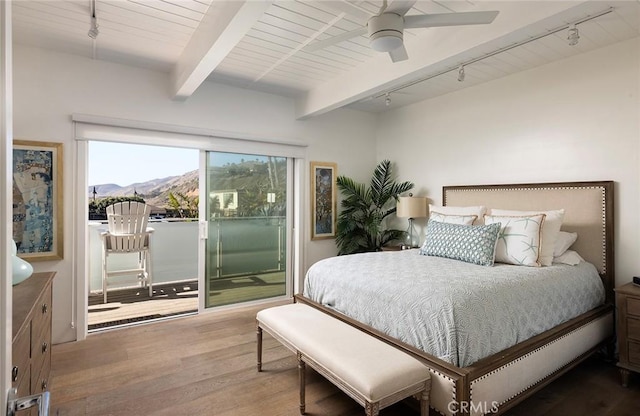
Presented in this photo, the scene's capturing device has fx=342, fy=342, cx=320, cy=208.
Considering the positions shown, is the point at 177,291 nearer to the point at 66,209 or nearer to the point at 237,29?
the point at 66,209

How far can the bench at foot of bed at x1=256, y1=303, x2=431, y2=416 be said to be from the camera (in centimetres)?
163

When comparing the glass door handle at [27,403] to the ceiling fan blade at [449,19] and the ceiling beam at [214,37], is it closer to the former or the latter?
the ceiling beam at [214,37]

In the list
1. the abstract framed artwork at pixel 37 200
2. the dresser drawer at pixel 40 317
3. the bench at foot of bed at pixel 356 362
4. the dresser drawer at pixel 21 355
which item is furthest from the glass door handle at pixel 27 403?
the abstract framed artwork at pixel 37 200

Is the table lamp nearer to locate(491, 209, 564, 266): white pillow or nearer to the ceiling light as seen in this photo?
locate(491, 209, 564, 266): white pillow

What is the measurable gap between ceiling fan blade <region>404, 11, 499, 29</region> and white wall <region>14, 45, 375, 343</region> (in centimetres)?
256

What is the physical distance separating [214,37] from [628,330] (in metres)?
3.57

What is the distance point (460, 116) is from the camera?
13.3 ft

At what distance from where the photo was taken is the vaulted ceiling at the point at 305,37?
222cm

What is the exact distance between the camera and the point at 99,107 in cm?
327

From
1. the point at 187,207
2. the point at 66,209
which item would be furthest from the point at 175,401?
the point at 187,207

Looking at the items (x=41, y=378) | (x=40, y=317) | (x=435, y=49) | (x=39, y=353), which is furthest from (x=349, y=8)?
(x=41, y=378)

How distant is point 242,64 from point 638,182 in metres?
3.61

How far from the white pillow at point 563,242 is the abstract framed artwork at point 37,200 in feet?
14.4
